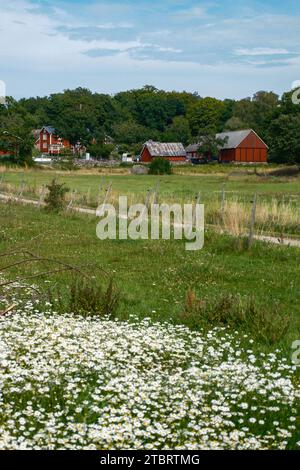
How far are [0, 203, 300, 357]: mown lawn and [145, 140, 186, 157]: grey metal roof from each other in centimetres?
9746

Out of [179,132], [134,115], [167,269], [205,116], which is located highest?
[134,115]

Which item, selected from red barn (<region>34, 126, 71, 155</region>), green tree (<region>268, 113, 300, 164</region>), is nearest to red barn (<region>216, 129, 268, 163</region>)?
green tree (<region>268, 113, 300, 164</region>)

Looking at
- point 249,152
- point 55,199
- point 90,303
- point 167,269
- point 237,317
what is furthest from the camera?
point 249,152

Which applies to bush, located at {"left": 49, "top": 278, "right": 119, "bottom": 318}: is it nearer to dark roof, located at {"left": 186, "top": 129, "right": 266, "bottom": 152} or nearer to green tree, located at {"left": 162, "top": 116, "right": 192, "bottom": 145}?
dark roof, located at {"left": 186, "top": 129, "right": 266, "bottom": 152}

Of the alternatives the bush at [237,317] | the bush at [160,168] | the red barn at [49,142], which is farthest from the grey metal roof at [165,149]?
the bush at [237,317]

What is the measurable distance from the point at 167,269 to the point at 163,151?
107 meters

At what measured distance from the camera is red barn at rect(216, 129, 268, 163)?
114375 millimetres

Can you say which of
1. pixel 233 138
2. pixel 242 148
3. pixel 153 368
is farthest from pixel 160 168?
pixel 153 368

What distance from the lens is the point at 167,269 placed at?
15773 millimetres

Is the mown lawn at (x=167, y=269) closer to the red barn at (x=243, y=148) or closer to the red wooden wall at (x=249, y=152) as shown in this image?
the red barn at (x=243, y=148)

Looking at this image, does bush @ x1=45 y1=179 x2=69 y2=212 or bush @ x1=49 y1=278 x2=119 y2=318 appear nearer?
bush @ x1=49 y1=278 x2=119 y2=318

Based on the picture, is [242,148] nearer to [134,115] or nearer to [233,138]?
[233,138]

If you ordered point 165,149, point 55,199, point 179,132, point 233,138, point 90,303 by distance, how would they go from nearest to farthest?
point 90,303
point 55,199
point 233,138
point 165,149
point 179,132

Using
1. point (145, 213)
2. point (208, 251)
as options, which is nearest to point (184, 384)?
point (208, 251)
